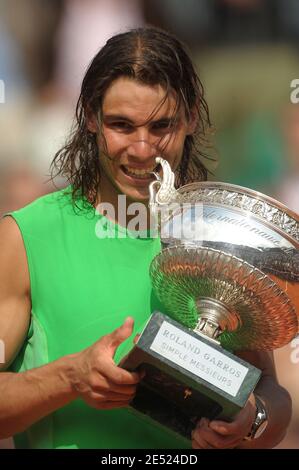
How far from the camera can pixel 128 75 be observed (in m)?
1.85

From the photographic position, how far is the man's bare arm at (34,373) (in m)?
1.50

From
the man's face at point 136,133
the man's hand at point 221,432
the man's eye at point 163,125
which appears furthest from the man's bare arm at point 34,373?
the man's eye at point 163,125

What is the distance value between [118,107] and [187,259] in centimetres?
40

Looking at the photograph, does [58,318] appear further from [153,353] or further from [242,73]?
[242,73]

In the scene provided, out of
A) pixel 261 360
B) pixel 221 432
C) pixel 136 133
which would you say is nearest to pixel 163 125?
pixel 136 133

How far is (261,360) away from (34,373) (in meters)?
0.50

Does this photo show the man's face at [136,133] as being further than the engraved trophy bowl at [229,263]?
Yes

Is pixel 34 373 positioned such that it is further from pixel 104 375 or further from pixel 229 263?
pixel 229 263

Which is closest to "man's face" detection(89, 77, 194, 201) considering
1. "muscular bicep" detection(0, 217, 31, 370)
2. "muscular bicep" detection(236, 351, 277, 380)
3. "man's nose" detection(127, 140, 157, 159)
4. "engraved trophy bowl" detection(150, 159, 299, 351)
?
"man's nose" detection(127, 140, 157, 159)

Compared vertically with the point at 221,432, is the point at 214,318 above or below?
above

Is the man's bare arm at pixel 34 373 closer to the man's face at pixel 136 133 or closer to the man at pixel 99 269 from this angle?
the man at pixel 99 269

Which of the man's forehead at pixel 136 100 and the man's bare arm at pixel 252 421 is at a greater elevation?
the man's forehead at pixel 136 100

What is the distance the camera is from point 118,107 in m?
1.83

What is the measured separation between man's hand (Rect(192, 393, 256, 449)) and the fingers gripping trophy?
0.02 meters
